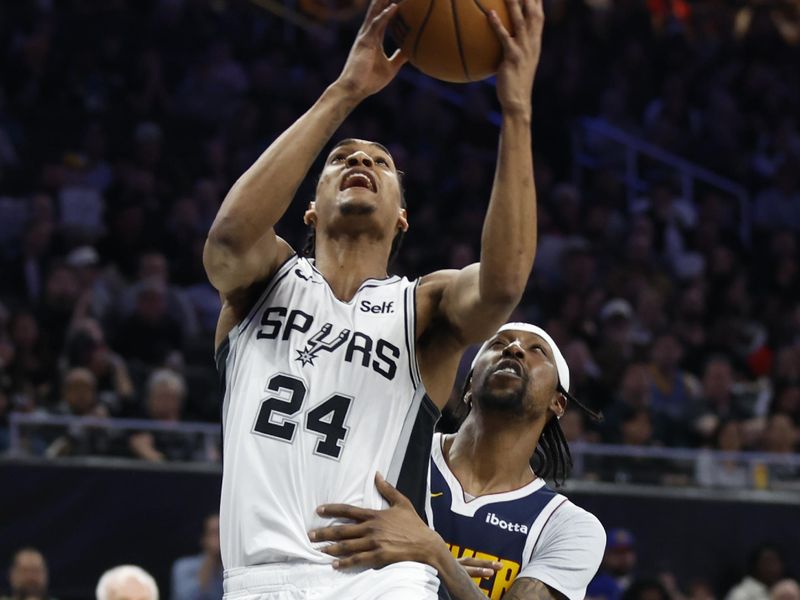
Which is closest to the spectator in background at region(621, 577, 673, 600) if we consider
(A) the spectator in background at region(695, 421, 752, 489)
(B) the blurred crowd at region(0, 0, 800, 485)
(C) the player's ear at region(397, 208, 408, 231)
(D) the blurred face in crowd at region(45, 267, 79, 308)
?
(B) the blurred crowd at region(0, 0, 800, 485)

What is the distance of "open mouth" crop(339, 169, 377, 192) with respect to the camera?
13.5 ft

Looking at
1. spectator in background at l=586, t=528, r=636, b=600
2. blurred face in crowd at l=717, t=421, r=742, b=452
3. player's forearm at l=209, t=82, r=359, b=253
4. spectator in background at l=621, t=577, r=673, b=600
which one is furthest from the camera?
blurred face in crowd at l=717, t=421, r=742, b=452

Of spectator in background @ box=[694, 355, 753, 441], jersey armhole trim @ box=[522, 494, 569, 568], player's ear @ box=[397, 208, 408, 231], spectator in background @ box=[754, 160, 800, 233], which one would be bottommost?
spectator in background @ box=[694, 355, 753, 441]

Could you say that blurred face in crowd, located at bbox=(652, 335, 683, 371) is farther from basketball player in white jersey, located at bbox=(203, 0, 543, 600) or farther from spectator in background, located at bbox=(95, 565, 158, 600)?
basketball player in white jersey, located at bbox=(203, 0, 543, 600)

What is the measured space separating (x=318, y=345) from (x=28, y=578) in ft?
15.4

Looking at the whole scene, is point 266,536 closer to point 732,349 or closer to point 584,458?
point 584,458

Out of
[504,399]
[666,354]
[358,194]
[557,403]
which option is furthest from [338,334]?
[666,354]

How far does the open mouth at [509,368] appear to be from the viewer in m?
4.94

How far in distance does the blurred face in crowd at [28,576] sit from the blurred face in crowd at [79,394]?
0.96 meters

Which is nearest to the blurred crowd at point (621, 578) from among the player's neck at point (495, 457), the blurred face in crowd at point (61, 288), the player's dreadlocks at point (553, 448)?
the blurred face in crowd at point (61, 288)

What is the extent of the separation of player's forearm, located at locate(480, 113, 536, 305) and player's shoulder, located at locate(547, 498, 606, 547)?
1388 mm

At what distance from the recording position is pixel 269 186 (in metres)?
3.74

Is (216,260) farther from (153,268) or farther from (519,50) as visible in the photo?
(153,268)

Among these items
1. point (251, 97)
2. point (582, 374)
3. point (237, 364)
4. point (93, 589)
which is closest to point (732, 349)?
point (582, 374)
